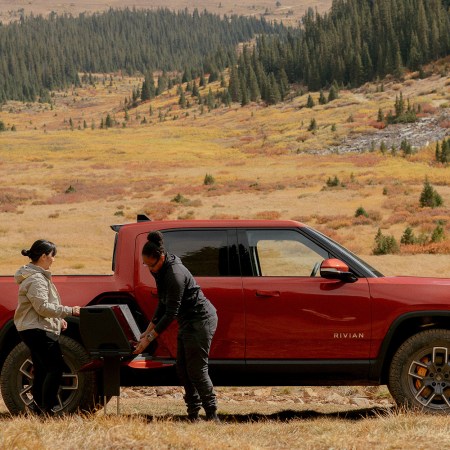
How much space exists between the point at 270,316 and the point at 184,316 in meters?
0.83

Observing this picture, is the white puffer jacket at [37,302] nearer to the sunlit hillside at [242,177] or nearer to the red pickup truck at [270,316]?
the red pickup truck at [270,316]

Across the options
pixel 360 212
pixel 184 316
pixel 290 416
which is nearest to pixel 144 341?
pixel 184 316

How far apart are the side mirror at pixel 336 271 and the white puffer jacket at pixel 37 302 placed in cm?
205

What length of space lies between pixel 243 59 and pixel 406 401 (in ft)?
508

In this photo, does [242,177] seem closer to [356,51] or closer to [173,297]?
[173,297]

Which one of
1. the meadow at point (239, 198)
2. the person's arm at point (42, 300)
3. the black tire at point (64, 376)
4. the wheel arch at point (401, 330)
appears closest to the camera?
the meadow at point (239, 198)

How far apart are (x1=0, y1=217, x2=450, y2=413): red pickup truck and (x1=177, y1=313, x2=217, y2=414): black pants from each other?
32 centimetres

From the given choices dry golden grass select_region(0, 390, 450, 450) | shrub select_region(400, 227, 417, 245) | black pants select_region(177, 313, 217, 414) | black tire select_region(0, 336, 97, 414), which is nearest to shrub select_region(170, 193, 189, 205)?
shrub select_region(400, 227, 417, 245)

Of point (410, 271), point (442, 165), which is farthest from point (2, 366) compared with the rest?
point (442, 165)

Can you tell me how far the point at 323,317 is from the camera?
710cm

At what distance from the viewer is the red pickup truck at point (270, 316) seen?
706 cm

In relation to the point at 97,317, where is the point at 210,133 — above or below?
above

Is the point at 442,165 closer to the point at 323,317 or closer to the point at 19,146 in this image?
the point at 19,146

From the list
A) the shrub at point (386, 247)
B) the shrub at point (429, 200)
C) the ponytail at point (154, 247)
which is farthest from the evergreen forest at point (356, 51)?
the ponytail at point (154, 247)
